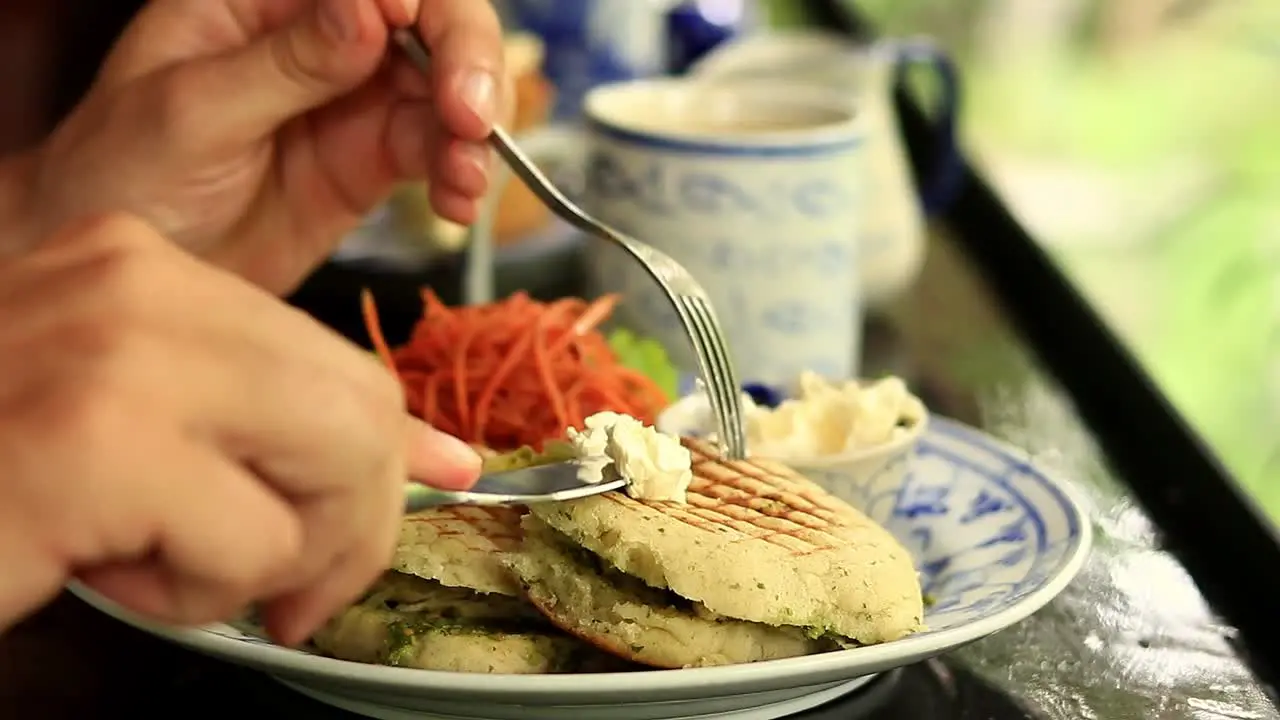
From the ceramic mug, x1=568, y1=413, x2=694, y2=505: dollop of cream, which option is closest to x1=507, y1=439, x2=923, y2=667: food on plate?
x1=568, y1=413, x2=694, y2=505: dollop of cream

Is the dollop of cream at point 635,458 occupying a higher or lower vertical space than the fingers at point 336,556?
lower

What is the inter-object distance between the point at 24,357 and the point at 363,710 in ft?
1.08

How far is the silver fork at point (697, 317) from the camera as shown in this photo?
0.80m

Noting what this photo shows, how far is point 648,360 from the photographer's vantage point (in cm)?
105

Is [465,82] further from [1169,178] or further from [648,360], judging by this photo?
[1169,178]

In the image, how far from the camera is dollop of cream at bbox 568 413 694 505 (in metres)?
0.69

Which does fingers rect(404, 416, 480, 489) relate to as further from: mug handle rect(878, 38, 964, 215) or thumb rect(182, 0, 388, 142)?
mug handle rect(878, 38, 964, 215)

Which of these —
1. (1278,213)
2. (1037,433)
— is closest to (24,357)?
(1037,433)

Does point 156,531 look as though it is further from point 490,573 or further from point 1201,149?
point 1201,149

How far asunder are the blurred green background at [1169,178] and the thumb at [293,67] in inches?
27.8

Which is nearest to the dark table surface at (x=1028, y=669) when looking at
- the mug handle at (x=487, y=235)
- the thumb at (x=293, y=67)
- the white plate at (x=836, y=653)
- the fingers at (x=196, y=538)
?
the white plate at (x=836, y=653)

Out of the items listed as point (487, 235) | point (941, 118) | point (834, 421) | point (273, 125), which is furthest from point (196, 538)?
point (941, 118)

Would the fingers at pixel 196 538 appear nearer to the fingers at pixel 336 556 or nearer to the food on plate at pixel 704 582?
the fingers at pixel 336 556

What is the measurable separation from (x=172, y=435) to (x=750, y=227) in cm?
77
